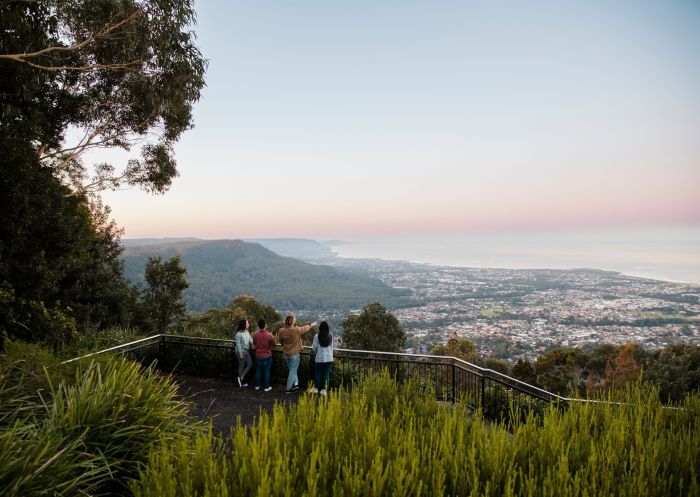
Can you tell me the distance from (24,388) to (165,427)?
2.02 metres

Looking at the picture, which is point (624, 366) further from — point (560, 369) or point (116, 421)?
point (116, 421)

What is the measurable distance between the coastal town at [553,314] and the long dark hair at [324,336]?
33.7 metres

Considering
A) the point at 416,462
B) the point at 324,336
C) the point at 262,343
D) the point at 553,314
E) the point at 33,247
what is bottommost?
the point at 553,314

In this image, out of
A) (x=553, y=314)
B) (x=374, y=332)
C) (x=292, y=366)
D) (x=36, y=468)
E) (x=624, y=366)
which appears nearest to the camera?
(x=36, y=468)

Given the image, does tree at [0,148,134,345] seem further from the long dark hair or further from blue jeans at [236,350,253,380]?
the long dark hair

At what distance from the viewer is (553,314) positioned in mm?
64938

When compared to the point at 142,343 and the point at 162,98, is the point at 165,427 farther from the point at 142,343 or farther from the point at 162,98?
the point at 162,98

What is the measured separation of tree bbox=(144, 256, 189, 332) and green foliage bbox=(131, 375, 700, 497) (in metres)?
23.2

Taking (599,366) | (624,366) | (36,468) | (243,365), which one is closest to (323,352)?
(243,365)

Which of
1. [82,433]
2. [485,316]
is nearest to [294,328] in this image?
[82,433]

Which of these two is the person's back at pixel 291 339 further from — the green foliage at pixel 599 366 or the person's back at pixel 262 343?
the green foliage at pixel 599 366

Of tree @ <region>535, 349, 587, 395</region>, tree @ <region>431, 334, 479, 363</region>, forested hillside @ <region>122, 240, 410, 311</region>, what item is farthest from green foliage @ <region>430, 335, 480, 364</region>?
forested hillside @ <region>122, 240, 410, 311</region>

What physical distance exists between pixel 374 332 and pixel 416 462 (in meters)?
29.5

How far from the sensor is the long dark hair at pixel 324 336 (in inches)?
333
